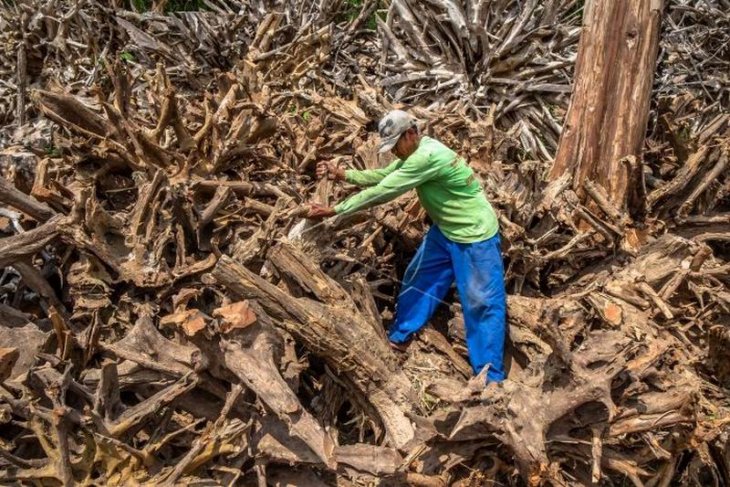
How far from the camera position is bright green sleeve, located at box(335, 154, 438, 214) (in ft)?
12.6

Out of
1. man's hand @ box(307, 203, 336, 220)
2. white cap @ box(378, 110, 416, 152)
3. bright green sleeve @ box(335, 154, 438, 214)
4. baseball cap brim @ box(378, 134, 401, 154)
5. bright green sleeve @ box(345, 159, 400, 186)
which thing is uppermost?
white cap @ box(378, 110, 416, 152)

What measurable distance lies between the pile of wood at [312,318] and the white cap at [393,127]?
0.55 m

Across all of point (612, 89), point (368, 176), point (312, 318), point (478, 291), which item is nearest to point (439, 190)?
point (368, 176)

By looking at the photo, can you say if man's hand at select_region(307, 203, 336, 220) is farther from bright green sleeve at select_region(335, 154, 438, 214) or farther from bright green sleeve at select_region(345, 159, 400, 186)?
bright green sleeve at select_region(345, 159, 400, 186)

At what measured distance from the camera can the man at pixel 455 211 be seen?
3871mm

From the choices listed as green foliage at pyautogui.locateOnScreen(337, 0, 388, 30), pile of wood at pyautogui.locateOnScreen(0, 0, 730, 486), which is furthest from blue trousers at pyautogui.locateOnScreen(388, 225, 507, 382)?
green foliage at pyautogui.locateOnScreen(337, 0, 388, 30)

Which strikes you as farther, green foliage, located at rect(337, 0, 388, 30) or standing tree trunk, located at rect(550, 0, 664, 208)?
green foliage, located at rect(337, 0, 388, 30)

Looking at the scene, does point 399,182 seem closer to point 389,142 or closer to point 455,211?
point 389,142

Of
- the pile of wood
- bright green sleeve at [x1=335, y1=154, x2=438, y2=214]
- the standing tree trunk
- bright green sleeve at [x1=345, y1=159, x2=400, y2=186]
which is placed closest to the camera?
the pile of wood

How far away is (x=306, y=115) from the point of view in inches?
257

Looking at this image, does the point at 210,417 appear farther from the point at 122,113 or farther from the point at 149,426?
the point at 122,113

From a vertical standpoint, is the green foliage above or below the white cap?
below

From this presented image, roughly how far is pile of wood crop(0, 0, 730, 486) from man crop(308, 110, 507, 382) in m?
0.23

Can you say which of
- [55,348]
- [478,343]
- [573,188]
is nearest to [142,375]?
[55,348]
